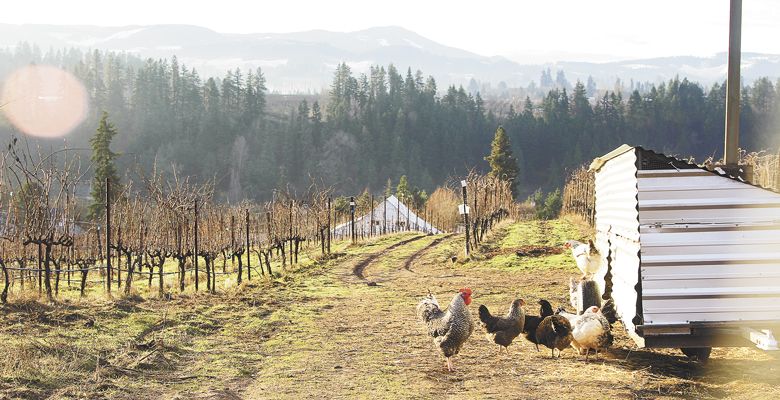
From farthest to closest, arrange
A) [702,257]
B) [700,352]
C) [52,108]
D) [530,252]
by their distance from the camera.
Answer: [52,108]
[530,252]
[700,352]
[702,257]

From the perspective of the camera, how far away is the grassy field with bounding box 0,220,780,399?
25.9 feet

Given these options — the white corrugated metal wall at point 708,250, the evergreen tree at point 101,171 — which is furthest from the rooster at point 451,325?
the evergreen tree at point 101,171

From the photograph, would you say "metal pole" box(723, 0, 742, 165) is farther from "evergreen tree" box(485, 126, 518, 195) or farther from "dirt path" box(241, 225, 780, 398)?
"evergreen tree" box(485, 126, 518, 195)

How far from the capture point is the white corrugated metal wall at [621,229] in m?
8.32

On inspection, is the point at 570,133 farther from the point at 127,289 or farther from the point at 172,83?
the point at 127,289

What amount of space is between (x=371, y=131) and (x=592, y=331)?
368 ft

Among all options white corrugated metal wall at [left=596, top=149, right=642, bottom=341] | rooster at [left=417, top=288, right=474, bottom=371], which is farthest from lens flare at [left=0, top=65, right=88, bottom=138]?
white corrugated metal wall at [left=596, top=149, right=642, bottom=341]

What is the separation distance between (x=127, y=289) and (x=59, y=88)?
123248 mm

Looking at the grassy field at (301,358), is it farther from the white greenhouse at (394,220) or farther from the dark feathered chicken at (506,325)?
the white greenhouse at (394,220)

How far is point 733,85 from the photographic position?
10.1 m

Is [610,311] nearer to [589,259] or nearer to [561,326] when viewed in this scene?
[561,326]

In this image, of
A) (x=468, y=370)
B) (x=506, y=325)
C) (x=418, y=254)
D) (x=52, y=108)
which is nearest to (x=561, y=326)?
(x=506, y=325)

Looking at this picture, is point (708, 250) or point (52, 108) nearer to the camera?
point (708, 250)

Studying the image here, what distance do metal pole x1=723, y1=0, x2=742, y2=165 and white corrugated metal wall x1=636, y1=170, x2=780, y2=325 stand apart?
204cm
